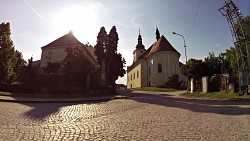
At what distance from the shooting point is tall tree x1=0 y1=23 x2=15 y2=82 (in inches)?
1085

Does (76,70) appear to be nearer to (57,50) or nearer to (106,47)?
(106,47)

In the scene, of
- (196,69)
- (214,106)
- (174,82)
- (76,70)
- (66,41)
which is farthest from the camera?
(174,82)

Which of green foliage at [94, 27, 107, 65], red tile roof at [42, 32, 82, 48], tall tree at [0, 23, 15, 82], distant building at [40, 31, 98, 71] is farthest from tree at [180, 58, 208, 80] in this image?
tall tree at [0, 23, 15, 82]

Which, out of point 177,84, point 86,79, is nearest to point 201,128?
point 86,79

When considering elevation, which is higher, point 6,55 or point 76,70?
point 6,55

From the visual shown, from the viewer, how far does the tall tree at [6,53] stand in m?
27.5

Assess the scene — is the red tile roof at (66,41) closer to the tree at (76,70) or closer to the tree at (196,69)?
the tree at (76,70)

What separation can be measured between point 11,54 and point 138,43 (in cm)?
5284

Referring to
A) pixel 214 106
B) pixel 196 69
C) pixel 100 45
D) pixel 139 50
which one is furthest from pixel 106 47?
pixel 139 50

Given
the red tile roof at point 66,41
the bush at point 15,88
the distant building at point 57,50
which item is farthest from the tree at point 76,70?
the red tile roof at point 66,41

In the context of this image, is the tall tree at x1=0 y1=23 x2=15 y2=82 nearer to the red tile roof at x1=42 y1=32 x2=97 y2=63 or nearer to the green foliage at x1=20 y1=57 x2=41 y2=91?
the green foliage at x1=20 y1=57 x2=41 y2=91

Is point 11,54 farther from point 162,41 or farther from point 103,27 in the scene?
point 162,41

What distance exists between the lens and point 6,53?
29.6m

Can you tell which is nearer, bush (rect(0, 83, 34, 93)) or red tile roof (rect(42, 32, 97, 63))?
bush (rect(0, 83, 34, 93))
